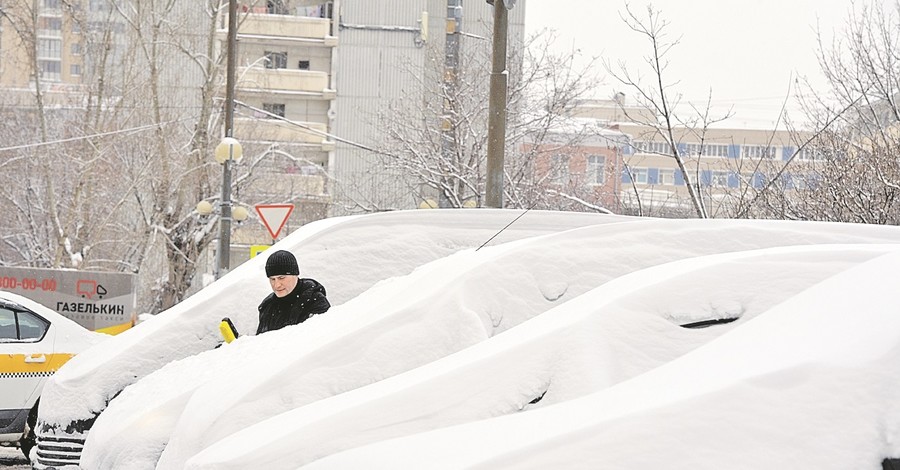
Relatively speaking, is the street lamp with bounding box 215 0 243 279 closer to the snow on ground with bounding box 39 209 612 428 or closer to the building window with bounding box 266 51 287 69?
the snow on ground with bounding box 39 209 612 428

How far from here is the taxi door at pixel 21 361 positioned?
33.9ft

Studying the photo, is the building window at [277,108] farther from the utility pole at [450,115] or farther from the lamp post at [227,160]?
the lamp post at [227,160]

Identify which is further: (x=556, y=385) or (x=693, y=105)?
(x=693, y=105)

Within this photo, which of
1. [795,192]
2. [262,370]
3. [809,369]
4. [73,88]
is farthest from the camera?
[73,88]

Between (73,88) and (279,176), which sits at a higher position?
(73,88)

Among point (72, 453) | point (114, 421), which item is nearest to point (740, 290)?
point (114, 421)

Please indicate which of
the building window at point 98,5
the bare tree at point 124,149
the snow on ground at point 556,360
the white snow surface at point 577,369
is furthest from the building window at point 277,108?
the snow on ground at point 556,360

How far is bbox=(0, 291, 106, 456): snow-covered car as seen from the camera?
10320 mm

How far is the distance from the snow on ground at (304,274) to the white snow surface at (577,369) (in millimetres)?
887

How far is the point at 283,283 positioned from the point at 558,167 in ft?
61.5

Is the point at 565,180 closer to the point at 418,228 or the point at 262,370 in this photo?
the point at 418,228

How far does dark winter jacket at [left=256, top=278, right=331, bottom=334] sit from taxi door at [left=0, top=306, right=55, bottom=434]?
165 inches

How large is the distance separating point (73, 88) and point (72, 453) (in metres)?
28.0

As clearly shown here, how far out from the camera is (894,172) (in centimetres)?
1265
